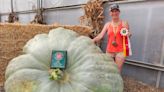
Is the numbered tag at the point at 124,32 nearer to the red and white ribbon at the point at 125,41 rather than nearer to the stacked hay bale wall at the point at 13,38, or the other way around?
the red and white ribbon at the point at 125,41

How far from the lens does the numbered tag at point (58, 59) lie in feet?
5.73

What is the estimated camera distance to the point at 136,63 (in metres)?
4.10

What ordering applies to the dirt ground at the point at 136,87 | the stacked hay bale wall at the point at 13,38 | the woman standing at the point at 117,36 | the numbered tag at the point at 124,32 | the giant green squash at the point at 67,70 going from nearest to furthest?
the giant green squash at the point at 67,70, the numbered tag at the point at 124,32, the woman standing at the point at 117,36, the stacked hay bale wall at the point at 13,38, the dirt ground at the point at 136,87

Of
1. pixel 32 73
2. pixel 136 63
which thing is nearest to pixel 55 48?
pixel 32 73

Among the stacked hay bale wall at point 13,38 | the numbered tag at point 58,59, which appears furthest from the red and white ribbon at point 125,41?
the numbered tag at point 58,59

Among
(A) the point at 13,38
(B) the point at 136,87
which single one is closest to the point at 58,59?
(A) the point at 13,38

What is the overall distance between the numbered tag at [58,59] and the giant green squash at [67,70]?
0.14 ft

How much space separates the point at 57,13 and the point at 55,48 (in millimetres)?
4870

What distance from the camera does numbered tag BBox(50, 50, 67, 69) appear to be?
1747 mm

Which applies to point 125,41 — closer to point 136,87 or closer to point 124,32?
point 124,32

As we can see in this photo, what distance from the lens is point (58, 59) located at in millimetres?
1760

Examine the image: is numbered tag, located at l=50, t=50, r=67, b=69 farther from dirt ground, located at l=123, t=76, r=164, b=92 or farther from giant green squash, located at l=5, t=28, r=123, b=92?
dirt ground, located at l=123, t=76, r=164, b=92

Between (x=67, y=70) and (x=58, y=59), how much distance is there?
103 mm

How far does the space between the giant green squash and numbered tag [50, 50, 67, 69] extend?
42mm
